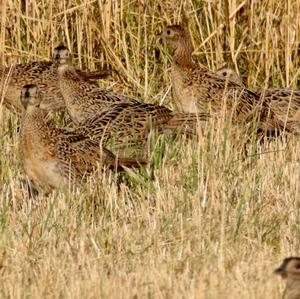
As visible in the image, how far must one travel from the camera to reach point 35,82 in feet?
38.0

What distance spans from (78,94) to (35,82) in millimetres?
959

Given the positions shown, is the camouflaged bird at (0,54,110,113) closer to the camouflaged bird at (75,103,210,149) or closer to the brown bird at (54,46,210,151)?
the brown bird at (54,46,210,151)

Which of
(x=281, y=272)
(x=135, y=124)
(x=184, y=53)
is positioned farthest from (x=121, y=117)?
(x=281, y=272)

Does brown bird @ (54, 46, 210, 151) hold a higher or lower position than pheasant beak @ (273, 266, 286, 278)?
higher

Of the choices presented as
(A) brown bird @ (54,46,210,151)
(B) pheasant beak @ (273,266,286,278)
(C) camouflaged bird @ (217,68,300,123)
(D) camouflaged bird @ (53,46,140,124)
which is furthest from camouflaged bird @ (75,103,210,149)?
(B) pheasant beak @ (273,266,286,278)

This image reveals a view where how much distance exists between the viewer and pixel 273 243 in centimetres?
709

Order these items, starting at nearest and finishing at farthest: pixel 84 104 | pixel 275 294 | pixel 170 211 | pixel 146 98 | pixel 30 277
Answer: pixel 275 294 < pixel 30 277 < pixel 170 211 < pixel 84 104 < pixel 146 98

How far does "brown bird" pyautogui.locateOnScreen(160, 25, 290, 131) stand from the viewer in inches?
400

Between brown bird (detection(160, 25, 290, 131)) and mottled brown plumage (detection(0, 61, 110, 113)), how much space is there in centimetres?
73

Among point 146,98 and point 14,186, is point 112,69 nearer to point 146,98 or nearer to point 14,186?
point 146,98

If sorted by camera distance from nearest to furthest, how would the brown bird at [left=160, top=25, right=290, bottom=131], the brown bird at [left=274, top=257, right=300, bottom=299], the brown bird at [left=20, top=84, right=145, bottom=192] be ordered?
1. the brown bird at [left=274, top=257, right=300, bottom=299]
2. the brown bird at [left=20, top=84, right=145, bottom=192]
3. the brown bird at [left=160, top=25, right=290, bottom=131]

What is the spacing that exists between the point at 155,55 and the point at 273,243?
5225 millimetres

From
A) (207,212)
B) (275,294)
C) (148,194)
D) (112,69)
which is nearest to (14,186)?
(148,194)

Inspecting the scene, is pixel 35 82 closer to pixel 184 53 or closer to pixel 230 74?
pixel 184 53
